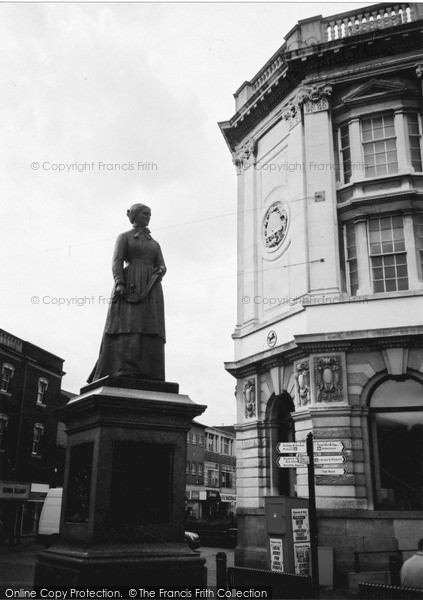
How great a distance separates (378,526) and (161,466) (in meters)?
11.1

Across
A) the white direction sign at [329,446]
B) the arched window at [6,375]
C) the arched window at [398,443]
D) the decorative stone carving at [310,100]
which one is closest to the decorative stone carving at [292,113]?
the decorative stone carving at [310,100]

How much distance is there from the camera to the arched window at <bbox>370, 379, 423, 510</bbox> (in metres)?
17.5

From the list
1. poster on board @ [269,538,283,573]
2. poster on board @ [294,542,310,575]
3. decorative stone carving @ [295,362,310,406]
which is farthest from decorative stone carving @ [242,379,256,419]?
poster on board @ [294,542,310,575]

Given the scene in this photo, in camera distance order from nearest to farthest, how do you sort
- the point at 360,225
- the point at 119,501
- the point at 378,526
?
1. the point at 119,501
2. the point at 378,526
3. the point at 360,225

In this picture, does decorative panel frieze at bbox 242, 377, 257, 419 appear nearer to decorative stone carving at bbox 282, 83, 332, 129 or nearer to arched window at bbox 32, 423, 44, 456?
decorative stone carving at bbox 282, 83, 332, 129

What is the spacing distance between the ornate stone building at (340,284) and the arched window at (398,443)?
0.03 meters

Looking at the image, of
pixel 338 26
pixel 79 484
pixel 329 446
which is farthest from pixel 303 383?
pixel 338 26

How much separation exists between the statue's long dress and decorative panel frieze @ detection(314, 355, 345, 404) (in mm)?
10302

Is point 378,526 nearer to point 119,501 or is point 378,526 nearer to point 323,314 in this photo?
point 323,314

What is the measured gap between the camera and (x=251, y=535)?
20.2m

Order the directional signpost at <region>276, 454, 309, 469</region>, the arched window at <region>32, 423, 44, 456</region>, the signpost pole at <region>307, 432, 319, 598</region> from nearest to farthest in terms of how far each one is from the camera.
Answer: the signpost pole at <region>307, 432, 319, 598</region>, the directional signpost at <region>276, 454, 309, 469</region>, the arched window at <region>32, 423, 44, 456</region>

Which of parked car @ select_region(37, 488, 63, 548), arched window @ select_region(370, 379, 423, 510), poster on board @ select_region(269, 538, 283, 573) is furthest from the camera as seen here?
parked car @ select_region(37, 488, 63, 548)

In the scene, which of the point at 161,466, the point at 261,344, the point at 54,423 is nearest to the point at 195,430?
the point at 54,423

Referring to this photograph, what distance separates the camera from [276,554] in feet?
52.6
